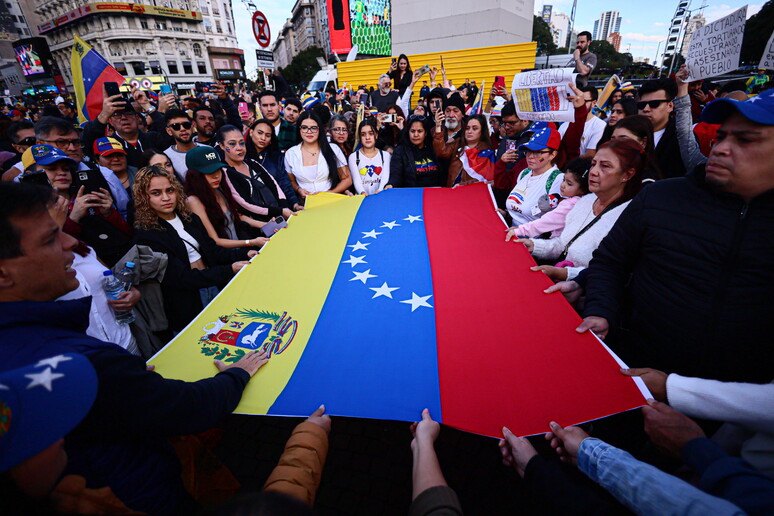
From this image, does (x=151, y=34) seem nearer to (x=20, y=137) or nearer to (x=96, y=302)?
(x=20, y=137)

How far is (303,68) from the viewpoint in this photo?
161ft

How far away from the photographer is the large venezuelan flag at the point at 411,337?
1.75m

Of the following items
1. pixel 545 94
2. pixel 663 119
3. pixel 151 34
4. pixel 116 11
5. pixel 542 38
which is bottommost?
pixel 663 119

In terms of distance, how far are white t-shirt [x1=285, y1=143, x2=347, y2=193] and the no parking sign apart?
734 centimetres

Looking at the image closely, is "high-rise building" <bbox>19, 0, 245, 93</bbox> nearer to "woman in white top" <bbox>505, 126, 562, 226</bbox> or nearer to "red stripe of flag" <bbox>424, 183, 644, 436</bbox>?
"woman in white top" <bbox>505, 126, 562, 226</bbox>

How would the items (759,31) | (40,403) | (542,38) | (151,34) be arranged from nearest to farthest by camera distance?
(40,403)
(759,31)
(542,38)
(151,34)

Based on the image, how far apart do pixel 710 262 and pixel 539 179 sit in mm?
2086

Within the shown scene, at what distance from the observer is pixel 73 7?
63250 mm

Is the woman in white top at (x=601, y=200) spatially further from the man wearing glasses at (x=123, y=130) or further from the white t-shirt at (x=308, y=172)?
the man wearing glasses at (x=123, y=130)

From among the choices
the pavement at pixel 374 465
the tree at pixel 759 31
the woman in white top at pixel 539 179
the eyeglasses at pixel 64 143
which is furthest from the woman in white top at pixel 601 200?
the tree at pixel 759 31

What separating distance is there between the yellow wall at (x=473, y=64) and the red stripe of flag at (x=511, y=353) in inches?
706

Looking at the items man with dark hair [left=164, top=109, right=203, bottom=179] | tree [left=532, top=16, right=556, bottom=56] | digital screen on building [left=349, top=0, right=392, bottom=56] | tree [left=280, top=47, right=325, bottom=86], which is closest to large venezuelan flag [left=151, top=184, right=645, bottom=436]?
man with dark hair [left=164, top=109, right=203, bottom=179]

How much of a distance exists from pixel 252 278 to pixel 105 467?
185 cm

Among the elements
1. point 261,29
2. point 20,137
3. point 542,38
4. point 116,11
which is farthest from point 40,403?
point 116,11
